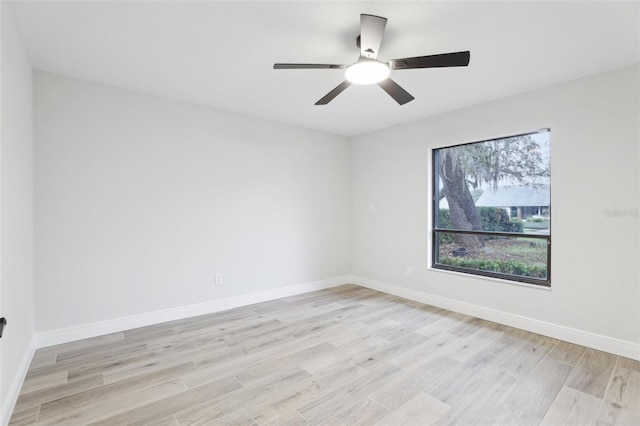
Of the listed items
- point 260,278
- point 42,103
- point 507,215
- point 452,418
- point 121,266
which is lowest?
point 452,418

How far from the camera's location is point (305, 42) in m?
2.32

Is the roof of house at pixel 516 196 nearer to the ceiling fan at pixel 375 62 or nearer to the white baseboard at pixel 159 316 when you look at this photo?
the ceiling fan at pixel 375 62

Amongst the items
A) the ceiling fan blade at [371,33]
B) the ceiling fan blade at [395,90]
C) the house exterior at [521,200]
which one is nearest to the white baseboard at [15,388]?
the ceiling fan blade at [371,33]

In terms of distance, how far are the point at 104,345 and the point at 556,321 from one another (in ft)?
14.2

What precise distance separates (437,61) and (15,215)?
300 cm

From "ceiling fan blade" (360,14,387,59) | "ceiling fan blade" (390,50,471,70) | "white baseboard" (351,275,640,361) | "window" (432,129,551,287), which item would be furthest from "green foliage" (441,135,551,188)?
"ceiling fan blade" (360,14,387,59)

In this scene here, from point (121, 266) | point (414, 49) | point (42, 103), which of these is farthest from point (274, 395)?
point (42, 103)

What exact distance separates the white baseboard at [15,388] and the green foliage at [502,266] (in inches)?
167

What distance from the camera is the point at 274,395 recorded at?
82.4 inches

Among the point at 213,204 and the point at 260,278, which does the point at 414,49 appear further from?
the point at 260,278

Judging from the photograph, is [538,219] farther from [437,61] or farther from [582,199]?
[437,61]

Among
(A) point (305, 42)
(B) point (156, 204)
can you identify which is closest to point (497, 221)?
(A) point (305, 42)

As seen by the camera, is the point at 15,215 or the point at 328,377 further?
the point at 328,377

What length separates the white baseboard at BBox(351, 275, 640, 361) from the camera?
265cm
